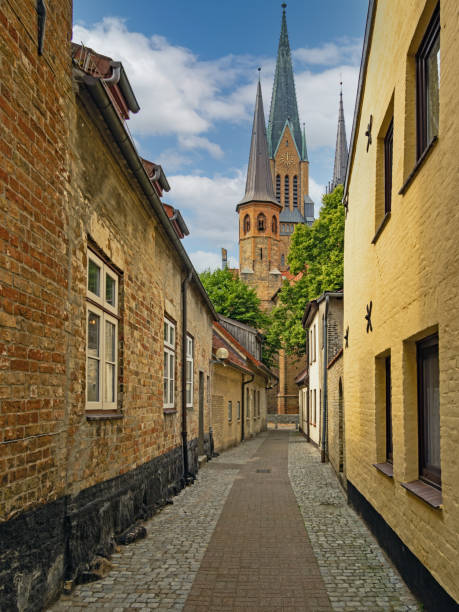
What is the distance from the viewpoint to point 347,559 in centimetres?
634

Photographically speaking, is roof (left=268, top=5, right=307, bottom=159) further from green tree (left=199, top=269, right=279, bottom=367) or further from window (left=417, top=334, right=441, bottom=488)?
window (left=417, top=334, right=441, bottom=488)

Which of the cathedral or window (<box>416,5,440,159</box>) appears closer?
window (<box>416,5,440,159</box>)

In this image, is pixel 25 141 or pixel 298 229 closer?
pixel 25 141

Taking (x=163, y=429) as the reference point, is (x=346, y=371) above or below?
above

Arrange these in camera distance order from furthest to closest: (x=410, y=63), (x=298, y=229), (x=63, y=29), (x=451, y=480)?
(x=298, y=229)
(x=410, y=63)
(x=63, y=29)
(x=451, y=480)

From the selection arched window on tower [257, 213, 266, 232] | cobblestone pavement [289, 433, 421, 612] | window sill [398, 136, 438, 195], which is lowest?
cobblestone pavement [289, 433, 421, 612]

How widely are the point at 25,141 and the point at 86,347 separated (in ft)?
7.37

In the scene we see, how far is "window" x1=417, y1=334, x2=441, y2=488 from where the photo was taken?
5.17m

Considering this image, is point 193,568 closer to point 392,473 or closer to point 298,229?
point 392,473

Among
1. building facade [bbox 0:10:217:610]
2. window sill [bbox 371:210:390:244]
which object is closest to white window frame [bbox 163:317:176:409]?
building facade [bbox 0:10:217:610]

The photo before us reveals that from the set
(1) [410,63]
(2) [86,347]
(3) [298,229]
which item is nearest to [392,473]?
(2) [86,347]

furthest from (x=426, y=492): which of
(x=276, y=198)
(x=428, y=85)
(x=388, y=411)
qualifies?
(x=276, y=198)

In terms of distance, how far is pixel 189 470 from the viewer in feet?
41.0

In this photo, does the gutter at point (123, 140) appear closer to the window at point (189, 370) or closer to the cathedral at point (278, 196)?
the window at point (189, 370)
